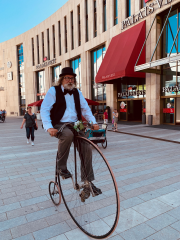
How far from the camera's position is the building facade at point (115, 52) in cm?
1650

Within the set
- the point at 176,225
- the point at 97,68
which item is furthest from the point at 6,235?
the point at 97,68

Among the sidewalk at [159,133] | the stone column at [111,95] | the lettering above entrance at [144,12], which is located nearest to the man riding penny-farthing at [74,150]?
the sidewalk at [159,133]

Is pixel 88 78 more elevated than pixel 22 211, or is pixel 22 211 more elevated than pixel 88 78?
pixel 88 78

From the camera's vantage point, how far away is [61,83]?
122 inches

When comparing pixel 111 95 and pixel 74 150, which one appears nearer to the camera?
pixel 74 150

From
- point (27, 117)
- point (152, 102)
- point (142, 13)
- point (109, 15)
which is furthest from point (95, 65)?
point (27, 117)

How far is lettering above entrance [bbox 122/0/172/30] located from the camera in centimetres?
1559

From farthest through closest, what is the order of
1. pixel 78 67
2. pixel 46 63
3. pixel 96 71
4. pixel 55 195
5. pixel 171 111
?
pixel 46 63 < pixel 78 67 < pixel 96 71 < pixel 171 111 < pixel 55 195

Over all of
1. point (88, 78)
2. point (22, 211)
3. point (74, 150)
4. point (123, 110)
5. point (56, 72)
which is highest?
point (56, 72)

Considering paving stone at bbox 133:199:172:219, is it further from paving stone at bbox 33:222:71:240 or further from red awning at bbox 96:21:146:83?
red awning at bbox 96:21:146:83

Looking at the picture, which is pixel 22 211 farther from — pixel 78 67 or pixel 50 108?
pixel 78 67

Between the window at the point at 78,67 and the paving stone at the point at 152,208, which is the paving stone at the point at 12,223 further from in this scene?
the window at the point at 78,67

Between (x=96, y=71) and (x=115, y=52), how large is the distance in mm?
6685

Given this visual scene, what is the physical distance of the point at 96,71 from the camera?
25.6m
